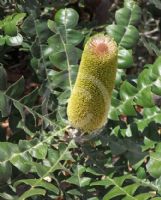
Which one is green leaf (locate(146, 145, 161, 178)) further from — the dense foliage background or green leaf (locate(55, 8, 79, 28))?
green leaf (locate(55, 8, 79, 28))

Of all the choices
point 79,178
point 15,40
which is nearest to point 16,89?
Result: point 15,40

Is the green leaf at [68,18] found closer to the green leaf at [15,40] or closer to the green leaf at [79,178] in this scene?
the green leaf at [15,40]

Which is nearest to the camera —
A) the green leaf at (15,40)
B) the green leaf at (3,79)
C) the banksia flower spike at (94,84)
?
the banksia flower spike at (94,84)

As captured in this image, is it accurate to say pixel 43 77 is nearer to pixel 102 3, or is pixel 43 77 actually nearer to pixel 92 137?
pixel 92 137

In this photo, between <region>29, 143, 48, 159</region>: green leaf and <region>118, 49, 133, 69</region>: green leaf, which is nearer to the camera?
<region>29, 143, 48, 159</region>: green leaf

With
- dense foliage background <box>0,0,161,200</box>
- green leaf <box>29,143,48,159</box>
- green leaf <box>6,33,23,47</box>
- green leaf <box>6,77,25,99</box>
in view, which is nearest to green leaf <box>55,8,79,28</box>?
dense foliage background <box>0,0,161,200</box>

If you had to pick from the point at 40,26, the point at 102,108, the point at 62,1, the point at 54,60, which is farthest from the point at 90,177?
the point at 62,1

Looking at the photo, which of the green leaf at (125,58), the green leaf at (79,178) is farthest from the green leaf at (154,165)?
the green leaf at (125,58)

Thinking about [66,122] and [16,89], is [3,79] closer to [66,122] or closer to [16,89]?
[16,89]
